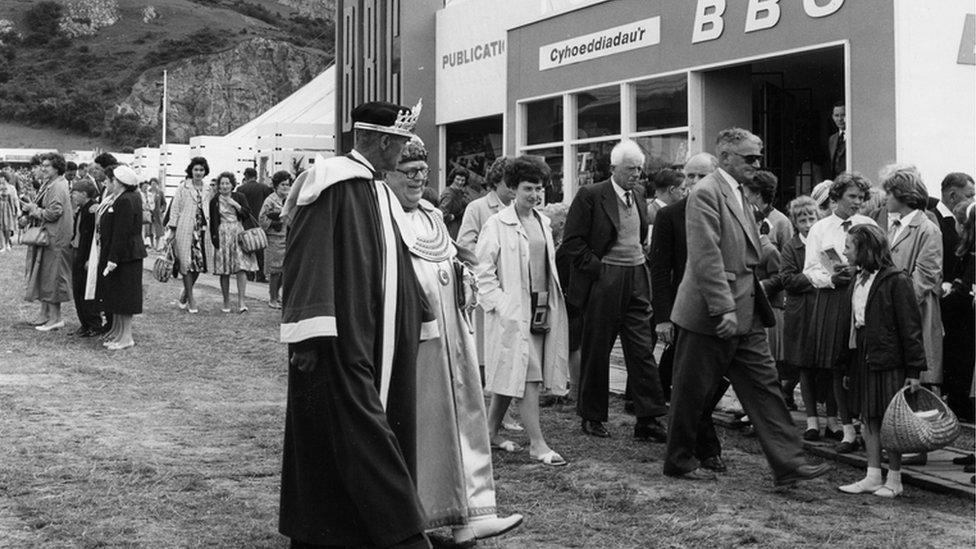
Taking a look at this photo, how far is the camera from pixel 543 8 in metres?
20.1

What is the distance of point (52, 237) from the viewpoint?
13.7 meters

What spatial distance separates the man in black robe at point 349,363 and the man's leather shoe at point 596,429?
3258 mm

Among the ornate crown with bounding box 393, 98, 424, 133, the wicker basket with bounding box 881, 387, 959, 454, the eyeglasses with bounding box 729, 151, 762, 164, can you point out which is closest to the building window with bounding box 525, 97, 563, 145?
the eyeglasses with bounding box 729, 151, 762, 164

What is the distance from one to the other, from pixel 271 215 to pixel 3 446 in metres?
8.86

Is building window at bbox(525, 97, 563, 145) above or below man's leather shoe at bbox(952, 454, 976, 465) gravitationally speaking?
above

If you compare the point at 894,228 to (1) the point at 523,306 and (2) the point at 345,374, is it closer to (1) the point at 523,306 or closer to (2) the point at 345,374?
(1) the point at 523,306

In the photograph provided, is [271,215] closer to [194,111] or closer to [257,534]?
[257,534]

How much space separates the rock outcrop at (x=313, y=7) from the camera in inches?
5682

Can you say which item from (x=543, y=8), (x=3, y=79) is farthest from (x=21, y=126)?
(x=543, y=8)

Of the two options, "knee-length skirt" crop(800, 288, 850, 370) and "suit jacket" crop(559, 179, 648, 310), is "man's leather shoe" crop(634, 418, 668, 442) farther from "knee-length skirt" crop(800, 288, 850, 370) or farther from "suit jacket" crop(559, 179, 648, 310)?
"knee-length skirt" crop(800, 288, 850, 370)

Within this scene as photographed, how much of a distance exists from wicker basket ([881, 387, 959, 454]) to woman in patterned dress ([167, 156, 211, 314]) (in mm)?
10483

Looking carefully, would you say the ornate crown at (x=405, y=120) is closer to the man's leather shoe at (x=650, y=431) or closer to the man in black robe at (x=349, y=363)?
the man in black robe at (x=349, y=363)

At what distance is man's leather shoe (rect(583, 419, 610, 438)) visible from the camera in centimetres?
817

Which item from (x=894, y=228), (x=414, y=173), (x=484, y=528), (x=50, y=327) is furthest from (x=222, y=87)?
(x=484, y=528)
